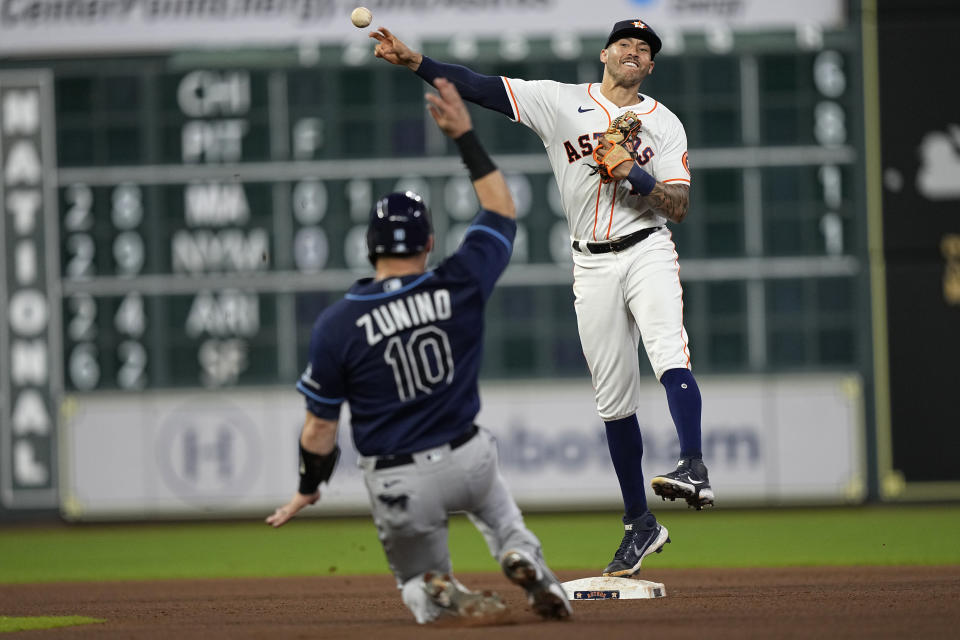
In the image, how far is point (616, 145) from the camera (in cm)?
552

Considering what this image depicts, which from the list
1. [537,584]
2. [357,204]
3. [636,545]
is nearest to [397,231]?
[537,584]

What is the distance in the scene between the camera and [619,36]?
5766 mm

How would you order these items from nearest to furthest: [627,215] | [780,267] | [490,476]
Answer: [490,476]
[627,215]
[780,267]

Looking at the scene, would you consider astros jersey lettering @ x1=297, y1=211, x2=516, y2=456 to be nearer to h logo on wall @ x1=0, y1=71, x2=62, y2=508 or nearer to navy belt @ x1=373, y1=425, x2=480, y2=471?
navy belt @ x1=373, y1=425, x2=480, y2=471

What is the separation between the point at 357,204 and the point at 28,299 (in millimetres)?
2952

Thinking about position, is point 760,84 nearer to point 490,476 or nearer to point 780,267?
point 780,267

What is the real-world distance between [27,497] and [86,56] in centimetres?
383

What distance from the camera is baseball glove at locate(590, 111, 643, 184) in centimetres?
548

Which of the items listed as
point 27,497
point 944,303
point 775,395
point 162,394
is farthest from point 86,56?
point 944,303

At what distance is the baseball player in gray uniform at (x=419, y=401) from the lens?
4570mm

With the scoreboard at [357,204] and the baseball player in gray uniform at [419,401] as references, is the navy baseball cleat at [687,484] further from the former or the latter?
the scoreboard at [357,204]

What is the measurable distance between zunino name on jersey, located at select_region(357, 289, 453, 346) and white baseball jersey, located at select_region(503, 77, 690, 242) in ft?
4.39

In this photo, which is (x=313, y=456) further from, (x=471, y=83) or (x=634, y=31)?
(x=634, y=31)

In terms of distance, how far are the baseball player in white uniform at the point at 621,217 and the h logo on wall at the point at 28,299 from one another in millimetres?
7363
